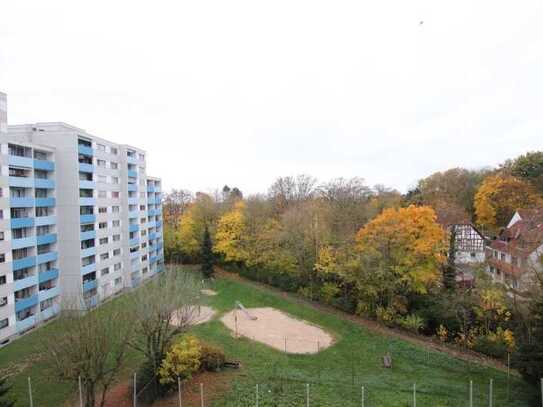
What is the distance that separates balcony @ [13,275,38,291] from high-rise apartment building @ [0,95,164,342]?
72 millimetres

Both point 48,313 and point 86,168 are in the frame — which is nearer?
point 48,313

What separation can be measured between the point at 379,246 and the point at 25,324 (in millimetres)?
26971

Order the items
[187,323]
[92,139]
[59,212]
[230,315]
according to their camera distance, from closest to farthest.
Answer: [187,323]
[230,315]
[59,212]
[92,139]

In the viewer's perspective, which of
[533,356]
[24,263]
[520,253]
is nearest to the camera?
[533,356]

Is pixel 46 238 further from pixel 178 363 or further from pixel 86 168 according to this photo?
pixel 178 363

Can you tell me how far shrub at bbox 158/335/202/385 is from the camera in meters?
14.3

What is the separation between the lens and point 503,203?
143 feet

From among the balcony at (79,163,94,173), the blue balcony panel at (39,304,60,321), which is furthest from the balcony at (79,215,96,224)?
the blue balcony panel at (39,304,60,321)

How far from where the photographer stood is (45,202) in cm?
2702

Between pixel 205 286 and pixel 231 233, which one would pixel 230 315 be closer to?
pixel 205 286

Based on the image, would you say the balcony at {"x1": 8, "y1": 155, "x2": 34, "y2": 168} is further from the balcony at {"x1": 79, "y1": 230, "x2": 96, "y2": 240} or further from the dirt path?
the dirt path

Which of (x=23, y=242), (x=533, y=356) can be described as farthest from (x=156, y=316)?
(x=533, y=356)

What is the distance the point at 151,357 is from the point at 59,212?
66.9 ft

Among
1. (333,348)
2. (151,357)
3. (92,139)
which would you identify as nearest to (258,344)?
(333,348)
